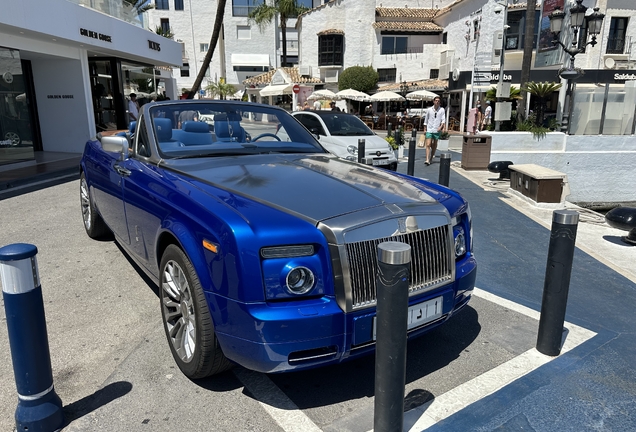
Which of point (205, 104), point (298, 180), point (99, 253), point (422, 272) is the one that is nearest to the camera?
point (422, 272)

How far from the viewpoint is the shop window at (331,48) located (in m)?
41.0

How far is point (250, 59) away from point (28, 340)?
5469 cm

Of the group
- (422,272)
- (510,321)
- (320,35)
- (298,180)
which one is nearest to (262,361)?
(422,272)

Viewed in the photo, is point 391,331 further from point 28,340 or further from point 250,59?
point 250,59

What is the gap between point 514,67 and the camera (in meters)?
33.0

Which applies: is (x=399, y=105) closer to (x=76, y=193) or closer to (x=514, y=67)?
(x=514, y=67)

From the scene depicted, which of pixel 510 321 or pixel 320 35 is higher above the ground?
pixel 320 35

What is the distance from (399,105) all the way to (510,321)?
36843 mm

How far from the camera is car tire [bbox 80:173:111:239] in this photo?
18.8 feet

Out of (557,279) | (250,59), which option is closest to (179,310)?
(557,279)

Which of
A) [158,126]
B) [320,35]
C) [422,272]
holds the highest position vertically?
[320,35]

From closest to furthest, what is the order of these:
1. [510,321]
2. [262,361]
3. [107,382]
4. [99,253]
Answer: [262,361] → [107,382] → [510,321] → [99,253]

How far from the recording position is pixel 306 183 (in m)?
3.23

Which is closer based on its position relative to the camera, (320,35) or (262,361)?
(262,361)
